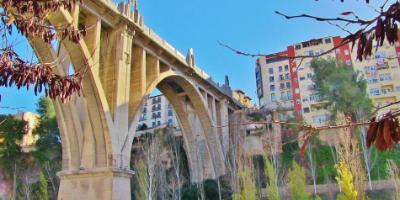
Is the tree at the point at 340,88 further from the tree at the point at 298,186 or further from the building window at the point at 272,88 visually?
the building window at the point at 272,88

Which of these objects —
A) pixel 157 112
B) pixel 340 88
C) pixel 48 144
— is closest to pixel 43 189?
pixel 48 144

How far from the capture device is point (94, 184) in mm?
17062

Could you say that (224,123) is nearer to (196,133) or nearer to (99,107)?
(196,133)

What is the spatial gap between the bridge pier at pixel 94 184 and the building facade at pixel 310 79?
31.0 m

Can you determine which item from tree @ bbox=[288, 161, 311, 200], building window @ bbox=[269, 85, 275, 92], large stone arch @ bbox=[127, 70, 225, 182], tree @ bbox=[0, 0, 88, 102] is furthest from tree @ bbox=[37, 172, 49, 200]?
building window @ bbox=[269, 85, 275, 92]

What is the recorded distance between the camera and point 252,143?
131 ft

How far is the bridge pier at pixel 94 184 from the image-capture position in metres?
16.8

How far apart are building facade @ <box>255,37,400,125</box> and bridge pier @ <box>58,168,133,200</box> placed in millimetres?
31010

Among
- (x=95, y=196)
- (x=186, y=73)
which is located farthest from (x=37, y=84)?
(x=186, y=73)

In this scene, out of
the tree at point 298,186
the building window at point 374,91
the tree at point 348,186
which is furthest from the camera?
the building window at point 374,91

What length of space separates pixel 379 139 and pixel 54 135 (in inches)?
1537

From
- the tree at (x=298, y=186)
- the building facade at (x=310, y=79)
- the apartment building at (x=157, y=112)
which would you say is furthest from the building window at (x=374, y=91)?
the apartment building at (x=157, y=112)

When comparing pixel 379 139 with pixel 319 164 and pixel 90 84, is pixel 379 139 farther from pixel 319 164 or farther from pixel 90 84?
pixel 319 164

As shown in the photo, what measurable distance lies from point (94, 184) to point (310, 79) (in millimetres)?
39886
